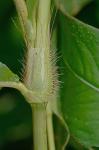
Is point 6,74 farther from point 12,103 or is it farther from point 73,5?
point 12,103

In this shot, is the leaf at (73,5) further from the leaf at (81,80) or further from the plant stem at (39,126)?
the plant stem at (39,126)

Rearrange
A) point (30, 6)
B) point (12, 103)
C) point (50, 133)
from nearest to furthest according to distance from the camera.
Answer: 1. point (30, 6)
2. point (50, 133)
3. point (12, 103)

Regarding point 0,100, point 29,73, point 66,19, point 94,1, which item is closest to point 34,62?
point 29,73

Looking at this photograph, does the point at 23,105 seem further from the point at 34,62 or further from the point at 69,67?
the point at 34,62

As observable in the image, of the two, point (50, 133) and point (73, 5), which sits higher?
point (73, 5)

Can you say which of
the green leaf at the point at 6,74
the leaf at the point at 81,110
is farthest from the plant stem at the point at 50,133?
the green leaf at the point at 6,74

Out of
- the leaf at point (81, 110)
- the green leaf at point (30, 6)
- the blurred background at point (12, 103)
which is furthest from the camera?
the blurred background at point (12, 103)

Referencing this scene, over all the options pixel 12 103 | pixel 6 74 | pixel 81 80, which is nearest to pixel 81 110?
pixel 81 80
